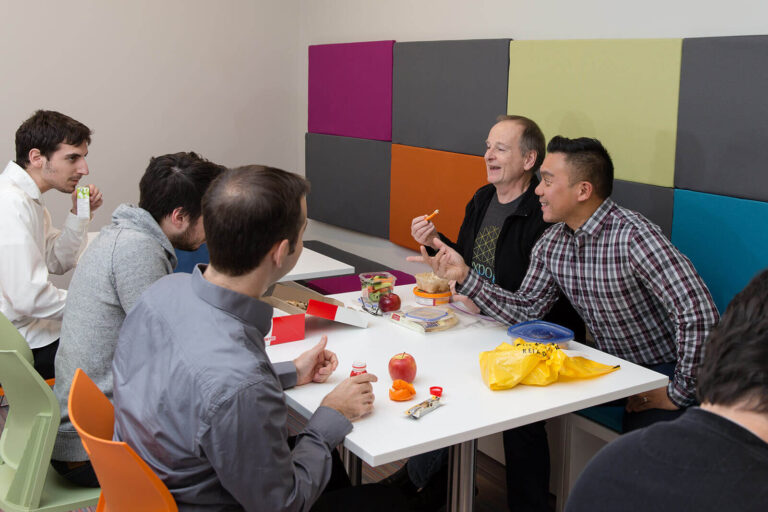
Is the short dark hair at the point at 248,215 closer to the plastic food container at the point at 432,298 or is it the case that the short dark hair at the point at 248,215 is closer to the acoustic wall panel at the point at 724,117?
the plastic food container at the point at 432,298

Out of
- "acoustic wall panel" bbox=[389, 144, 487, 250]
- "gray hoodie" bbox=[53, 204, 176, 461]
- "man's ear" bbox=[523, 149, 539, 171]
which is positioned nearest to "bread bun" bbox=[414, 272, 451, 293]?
"man's ear" bbox=[523, 149, 539, 171]

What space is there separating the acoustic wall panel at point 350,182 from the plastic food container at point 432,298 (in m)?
1.71

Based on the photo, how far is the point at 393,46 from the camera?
13.3ft

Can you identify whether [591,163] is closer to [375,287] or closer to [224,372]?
[375,287]

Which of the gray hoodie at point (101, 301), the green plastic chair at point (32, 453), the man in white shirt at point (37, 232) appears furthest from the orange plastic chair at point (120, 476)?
the man in white shirt at point (37, 232)

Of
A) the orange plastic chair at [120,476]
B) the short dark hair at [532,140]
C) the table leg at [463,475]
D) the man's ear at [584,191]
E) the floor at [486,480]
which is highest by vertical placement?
the short dark hair at [532,140]

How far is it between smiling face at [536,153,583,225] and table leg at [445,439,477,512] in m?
0.83

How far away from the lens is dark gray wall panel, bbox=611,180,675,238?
2.70m

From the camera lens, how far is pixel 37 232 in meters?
2.76

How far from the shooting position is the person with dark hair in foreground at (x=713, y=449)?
0.86 m

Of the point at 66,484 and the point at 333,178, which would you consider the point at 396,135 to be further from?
the point at 66,484

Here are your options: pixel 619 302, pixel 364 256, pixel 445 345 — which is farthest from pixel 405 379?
pixel 364 256

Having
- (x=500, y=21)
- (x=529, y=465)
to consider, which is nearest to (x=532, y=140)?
(x=500, y=21)

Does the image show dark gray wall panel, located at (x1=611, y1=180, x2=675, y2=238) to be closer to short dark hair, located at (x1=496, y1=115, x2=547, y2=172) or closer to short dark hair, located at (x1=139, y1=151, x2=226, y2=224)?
short dark hair, located at (x1=496, y1=115, x2=547, y2=172)
